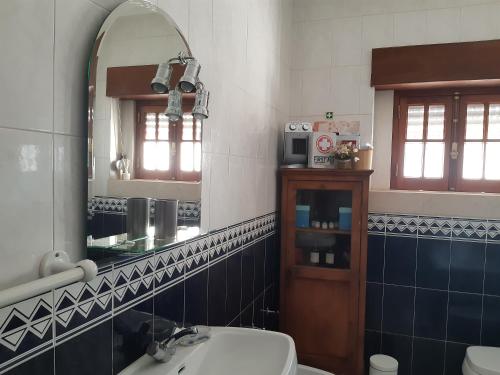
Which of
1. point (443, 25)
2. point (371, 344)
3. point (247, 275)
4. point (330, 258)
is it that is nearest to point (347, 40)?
point (443, 25)

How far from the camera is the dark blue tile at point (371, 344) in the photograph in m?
2.59

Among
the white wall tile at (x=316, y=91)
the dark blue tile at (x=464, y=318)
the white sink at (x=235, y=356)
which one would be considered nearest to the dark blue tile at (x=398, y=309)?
the dark blue tile at (x=464, y=318)

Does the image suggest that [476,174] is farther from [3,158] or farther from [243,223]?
[3,158]

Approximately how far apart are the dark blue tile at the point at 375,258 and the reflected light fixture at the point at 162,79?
188cm

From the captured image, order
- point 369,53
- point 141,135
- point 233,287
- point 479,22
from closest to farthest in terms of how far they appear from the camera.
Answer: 1. point 141,135
2. point 233,287
3. point 479,22
4. point 369,53

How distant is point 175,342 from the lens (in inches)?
48.1

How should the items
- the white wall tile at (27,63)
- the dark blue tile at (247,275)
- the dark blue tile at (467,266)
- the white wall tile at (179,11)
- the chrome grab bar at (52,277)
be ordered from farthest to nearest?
the dark blue tile at (467,266), the dark blue tile at (247,275), the white wall tile at (179,11), the white wall tile at (27,63), the chrome grab bar at (52,277)

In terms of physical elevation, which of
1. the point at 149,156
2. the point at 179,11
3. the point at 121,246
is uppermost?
the point at 179,11

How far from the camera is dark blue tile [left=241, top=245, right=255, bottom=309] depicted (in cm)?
195

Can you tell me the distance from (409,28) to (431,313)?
186cm

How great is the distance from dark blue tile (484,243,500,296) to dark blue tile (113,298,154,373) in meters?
2.13

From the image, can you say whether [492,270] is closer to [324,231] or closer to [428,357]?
[428,357]

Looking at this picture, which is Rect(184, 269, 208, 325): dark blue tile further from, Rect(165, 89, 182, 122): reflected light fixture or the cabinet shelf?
the cabinet shelf

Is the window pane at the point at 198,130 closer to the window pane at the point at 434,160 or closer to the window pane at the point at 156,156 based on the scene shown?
the window pane at the point at 156,156
